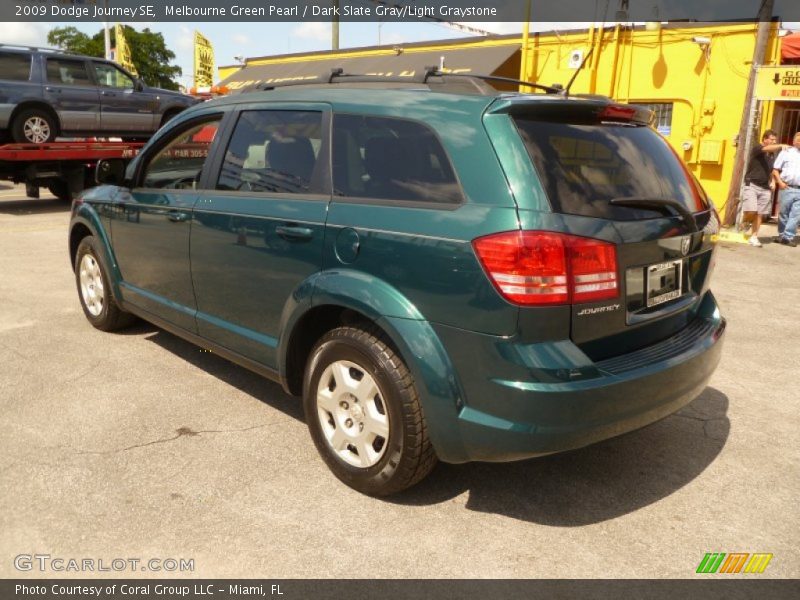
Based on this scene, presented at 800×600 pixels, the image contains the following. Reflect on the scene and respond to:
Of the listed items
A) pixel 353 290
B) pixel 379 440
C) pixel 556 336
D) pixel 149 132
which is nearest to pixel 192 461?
pixel 379 440

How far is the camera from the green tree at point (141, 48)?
5791cm

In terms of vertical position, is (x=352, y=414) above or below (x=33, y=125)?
below

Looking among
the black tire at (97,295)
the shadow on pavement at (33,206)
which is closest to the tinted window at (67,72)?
the shadow on pavement at (33,206)

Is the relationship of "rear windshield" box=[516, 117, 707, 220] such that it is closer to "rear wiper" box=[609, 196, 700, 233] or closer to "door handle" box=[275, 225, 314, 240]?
"rear wiper" box=[609, 196, 700, 233]

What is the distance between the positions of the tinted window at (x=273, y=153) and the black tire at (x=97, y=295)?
184 cm

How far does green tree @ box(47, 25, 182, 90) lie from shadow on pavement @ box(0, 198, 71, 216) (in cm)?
4564

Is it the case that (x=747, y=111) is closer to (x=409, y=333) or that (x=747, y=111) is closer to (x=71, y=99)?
(x=409, y=333)

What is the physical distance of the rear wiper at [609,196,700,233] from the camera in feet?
9.43

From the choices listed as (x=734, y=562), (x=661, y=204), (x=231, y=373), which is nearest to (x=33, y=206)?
(x=231, y=373)

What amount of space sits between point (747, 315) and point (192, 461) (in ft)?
17.6

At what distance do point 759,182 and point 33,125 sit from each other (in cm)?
1235

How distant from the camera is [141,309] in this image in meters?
4.84

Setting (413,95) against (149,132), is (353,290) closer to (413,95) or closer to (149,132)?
(413,95)

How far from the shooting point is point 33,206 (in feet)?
47.3
